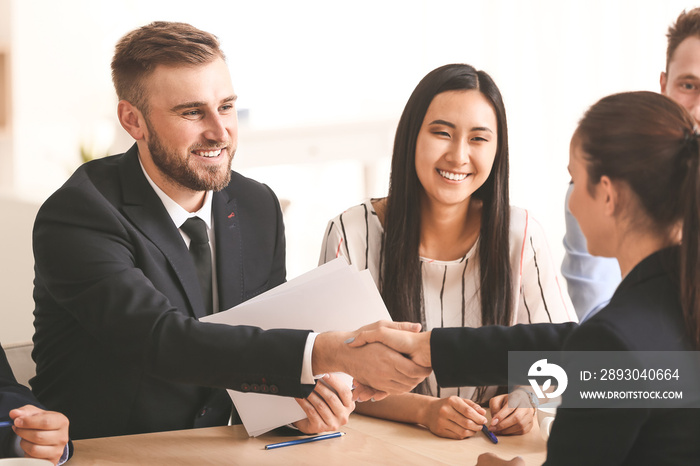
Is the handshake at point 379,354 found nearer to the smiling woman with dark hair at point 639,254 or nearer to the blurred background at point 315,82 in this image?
the smiling woman with dark hair at point 639,254

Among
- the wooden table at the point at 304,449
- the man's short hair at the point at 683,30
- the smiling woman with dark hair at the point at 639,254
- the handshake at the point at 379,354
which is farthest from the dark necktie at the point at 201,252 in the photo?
the man's short hair at the point at 683,30

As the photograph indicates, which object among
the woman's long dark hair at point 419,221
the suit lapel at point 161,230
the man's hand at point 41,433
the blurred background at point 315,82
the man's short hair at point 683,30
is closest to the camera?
the man's hand at point 41,433

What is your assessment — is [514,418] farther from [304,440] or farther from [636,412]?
[636,412]

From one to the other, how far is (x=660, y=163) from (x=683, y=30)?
4.76 ft

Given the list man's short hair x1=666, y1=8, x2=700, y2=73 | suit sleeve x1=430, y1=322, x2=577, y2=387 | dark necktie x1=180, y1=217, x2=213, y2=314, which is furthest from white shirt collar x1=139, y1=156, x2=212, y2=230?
man's short hair x1=666, y1=8, x2=700, y2=73

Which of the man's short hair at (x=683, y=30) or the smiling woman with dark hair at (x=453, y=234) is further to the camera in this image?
the man's short hair at (x=683, y=30)

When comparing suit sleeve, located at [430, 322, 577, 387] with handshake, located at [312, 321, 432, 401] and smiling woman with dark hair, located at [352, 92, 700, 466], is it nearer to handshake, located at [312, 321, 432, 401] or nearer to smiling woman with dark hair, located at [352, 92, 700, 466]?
handshake, located at [312, 321, 432, 401]

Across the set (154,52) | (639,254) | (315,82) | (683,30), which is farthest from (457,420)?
(315,82)

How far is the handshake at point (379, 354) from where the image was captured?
1.48m

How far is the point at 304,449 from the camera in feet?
4.75

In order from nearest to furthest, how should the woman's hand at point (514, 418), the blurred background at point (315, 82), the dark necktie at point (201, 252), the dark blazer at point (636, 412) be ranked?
the dark blazer at point (636, 412), the woman's hand at point (514, 418), the dark necktie at point (201, 252), the blurred background at point (315, 82)

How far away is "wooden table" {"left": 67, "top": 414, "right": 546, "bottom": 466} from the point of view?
4.54 ft

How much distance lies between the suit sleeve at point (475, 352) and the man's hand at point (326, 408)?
240 millimetres

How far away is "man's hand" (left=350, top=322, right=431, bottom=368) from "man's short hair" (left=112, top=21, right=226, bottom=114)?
32.1 inches
